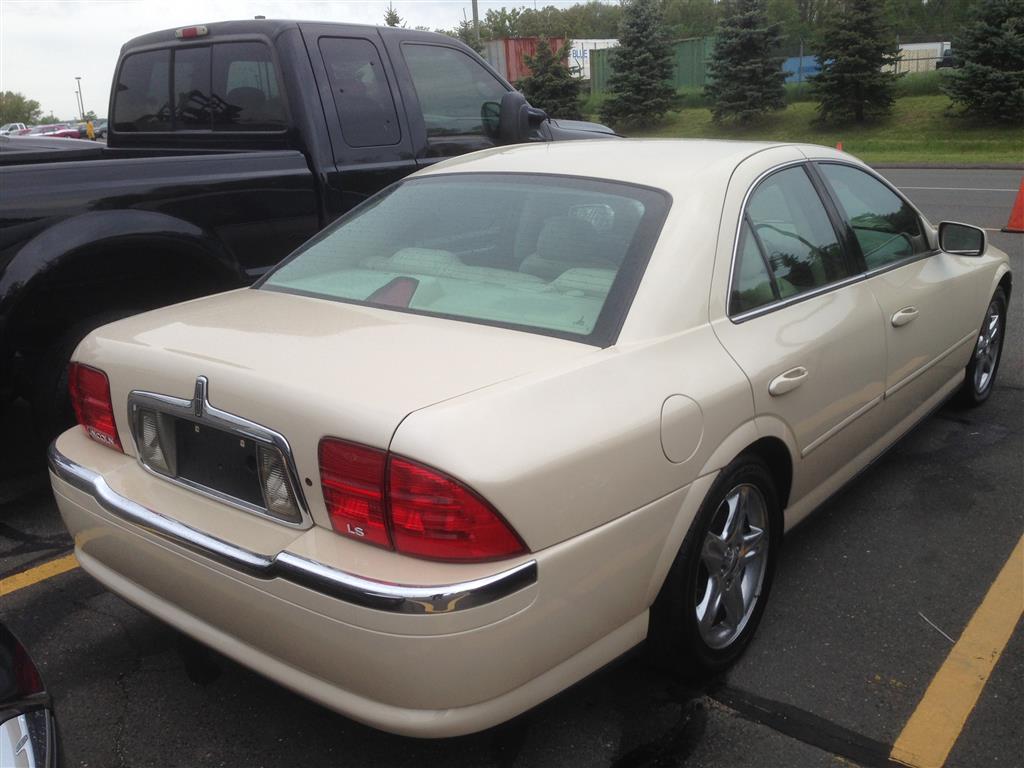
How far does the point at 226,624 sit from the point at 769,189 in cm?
221

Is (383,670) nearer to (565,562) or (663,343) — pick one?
(565,562)

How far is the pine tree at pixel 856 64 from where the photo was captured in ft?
81.1

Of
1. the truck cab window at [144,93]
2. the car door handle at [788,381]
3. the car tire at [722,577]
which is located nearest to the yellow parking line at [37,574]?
the car tire at [722,577]

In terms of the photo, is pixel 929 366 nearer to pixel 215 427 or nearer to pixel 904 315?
pixel 904 315

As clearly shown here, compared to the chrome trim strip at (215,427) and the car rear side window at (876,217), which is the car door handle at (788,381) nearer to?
the car rear side window at (876,217)

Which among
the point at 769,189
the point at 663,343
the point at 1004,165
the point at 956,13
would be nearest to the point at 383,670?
the point at 663,343

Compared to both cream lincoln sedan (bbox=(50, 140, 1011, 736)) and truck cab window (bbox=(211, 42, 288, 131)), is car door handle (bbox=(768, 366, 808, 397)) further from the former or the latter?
truck cab window (bbox=(211, 42, 288, 131))

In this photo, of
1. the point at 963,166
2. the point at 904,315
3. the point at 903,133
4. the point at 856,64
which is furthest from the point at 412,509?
the point at 856,64

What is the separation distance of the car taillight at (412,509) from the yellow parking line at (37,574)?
6.77 ft

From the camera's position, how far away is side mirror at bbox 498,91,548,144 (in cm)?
575

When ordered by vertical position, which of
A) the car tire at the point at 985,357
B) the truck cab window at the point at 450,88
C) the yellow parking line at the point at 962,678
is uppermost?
the truck cab window at the point at 450,88

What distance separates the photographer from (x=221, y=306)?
3016mm

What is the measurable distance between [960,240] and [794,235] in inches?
60.0

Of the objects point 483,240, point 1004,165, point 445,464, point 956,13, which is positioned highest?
point 956,13
